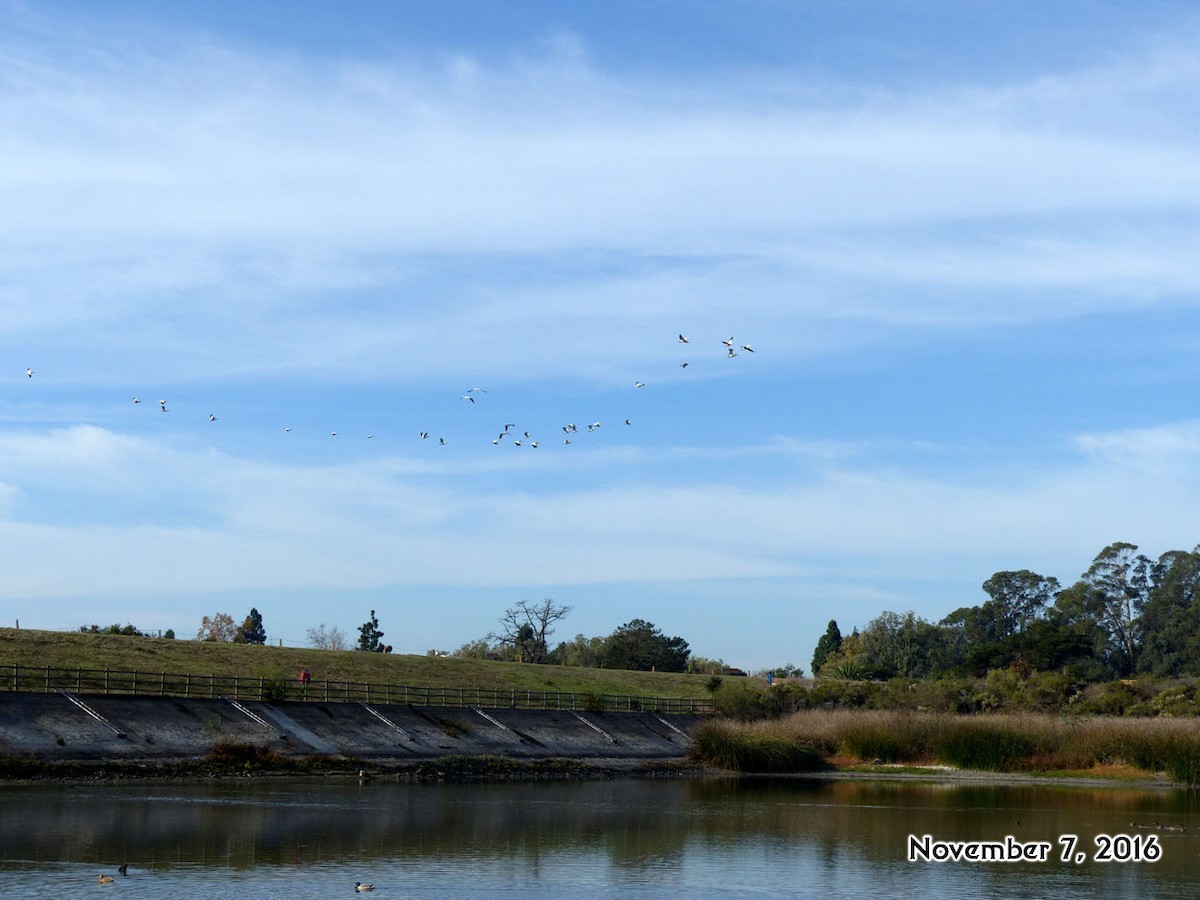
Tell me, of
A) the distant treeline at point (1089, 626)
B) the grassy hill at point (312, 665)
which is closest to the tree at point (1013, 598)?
the distant treeline at point (1089, 626)

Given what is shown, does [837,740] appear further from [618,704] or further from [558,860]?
[558,860]

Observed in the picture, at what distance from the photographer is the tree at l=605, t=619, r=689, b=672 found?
152250mm

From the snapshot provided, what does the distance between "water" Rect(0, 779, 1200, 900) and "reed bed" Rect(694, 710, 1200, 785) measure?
13.7 meters

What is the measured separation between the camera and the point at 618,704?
90.1 metres

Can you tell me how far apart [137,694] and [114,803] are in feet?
64.1

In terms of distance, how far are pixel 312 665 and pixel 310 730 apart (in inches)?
1031

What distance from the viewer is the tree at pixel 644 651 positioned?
152 m

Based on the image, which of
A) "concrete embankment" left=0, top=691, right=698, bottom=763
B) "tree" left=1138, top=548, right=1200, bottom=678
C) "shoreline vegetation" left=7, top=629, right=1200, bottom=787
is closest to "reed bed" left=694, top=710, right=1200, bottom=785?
"shoreline vegetation" left=7, top=629, right=1200, bottom=787

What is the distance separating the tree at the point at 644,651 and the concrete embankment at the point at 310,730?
64100 mm

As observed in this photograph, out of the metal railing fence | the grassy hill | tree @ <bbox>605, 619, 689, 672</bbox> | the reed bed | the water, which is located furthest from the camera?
tree @ <bbox>605, 619, 689, 672</bbox>

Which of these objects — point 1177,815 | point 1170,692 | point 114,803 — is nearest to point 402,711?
point 114,803

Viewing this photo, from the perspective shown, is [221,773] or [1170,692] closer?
[221,773]

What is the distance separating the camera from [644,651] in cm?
15375

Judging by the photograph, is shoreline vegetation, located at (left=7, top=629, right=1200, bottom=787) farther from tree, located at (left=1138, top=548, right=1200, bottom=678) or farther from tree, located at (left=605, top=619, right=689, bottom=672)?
tree, located at (left=1138, top=548, right=1200, bottom=678)
